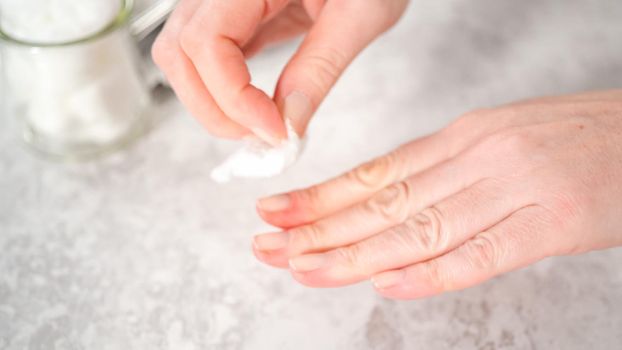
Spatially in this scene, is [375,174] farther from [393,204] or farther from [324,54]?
[324,54]

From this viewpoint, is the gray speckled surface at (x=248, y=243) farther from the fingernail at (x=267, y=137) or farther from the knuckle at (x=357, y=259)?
the fingernail at (x=267, y=137)

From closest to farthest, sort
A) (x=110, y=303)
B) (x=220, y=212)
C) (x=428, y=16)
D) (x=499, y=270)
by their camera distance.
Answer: (x=499, y=270)
(x=110, y=303)
(x=220, y=212)
(x=428, y=16)

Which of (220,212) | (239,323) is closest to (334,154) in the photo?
(220,212)

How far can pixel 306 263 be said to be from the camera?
0.92m

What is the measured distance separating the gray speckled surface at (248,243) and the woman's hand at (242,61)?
0.20m

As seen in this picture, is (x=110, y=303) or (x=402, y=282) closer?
(x=402, y=282)

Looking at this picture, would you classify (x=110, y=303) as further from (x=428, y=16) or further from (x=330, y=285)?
(x=428, y=16)

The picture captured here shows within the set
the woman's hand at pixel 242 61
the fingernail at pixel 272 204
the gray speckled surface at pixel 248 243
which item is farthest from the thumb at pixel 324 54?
the gray speckled surface at pixel 248 243

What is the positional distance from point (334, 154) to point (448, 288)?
37 cm

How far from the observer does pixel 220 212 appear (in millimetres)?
1107

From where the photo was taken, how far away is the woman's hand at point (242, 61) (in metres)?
0.92

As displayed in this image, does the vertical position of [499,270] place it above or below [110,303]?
above

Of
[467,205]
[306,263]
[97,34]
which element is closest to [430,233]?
[467,205]

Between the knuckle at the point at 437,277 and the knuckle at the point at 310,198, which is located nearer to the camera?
the knuckle at the point at 437,277
